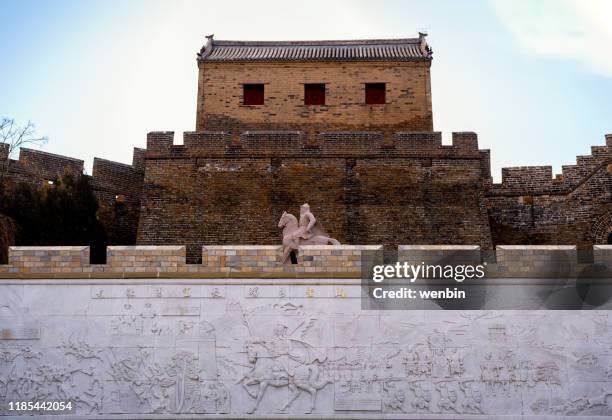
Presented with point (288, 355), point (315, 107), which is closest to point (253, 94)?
point (315, 107)

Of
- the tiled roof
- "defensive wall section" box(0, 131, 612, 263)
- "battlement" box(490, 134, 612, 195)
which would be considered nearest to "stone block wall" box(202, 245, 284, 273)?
"defensive wall section" box(0, 131, 612, 263)

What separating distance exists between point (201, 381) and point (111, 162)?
9.81 m

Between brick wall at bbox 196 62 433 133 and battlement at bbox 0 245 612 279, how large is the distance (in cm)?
1048

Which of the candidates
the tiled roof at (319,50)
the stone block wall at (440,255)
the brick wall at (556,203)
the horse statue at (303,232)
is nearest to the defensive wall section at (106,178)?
the tiled roof at (319,50)

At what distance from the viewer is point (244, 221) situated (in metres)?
18.6

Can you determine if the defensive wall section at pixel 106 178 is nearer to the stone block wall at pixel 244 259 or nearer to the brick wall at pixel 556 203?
the stone block wall at pixel 244 259

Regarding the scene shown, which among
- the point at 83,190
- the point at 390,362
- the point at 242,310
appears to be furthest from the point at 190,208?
the point at 390,362

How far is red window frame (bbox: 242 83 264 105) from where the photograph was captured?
76.2 feet

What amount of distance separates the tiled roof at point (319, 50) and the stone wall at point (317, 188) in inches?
190

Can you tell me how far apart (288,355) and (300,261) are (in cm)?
154

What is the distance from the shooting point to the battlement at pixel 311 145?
63.7 feet

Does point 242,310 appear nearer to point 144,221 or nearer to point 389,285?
point 389,285

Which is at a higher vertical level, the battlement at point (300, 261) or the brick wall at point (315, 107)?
the brick wall at point (315, 107)

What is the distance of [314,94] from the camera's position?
76.7ft
